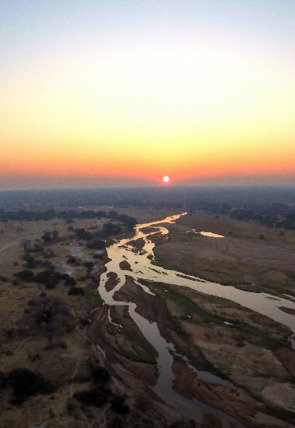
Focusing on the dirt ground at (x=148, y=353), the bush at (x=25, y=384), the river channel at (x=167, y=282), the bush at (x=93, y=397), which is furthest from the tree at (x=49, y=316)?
the river channel at (x=167, y=282)

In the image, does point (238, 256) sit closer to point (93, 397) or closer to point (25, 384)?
point (93, 397)

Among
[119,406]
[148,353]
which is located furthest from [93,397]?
[148,353]

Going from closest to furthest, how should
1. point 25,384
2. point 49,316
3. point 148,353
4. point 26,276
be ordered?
point 25,384
point 148,353
point 49,316
point 26,276

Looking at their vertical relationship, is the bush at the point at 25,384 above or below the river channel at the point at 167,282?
above

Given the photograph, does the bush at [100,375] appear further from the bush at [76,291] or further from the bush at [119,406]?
the bush at [76,291]

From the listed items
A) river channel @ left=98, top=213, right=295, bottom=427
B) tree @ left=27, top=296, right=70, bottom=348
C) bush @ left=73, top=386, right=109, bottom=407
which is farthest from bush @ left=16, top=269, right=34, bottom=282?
bush @ left=73, top=386, right=109, bottom=407

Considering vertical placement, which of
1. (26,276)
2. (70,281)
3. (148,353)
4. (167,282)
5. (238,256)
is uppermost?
(26,276)

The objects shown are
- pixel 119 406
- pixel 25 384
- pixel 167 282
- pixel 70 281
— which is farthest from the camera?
pixel 167 282

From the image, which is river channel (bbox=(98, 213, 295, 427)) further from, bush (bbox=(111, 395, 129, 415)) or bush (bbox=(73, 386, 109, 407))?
bush (bbox=(73, 386, 109, 407))
